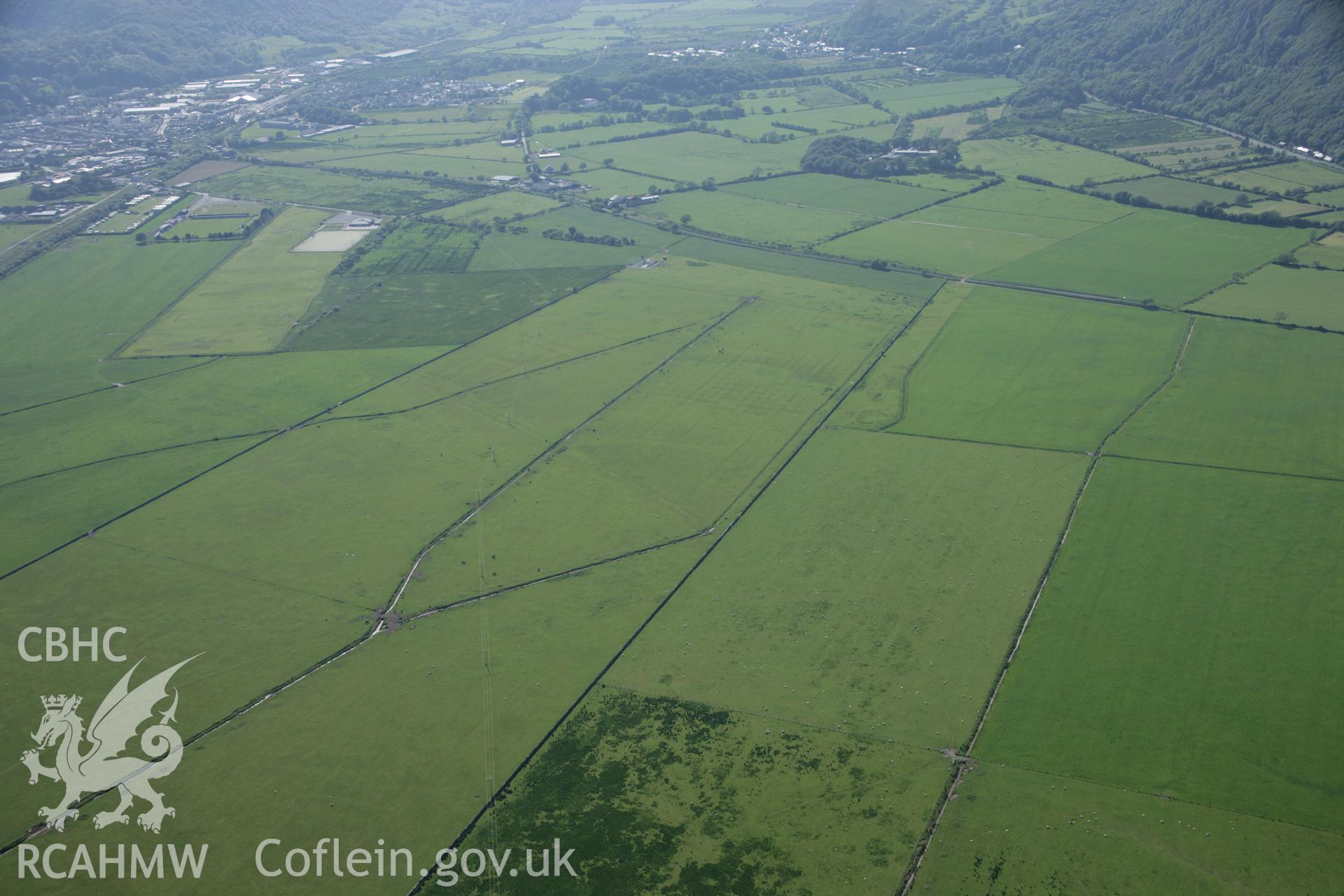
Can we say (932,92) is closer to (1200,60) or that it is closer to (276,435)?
(1200,60)

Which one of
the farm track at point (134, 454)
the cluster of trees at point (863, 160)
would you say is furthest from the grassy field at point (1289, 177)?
the farm track at point (134, 454)

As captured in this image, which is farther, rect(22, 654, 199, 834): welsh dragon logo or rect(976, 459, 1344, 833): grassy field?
rect(22, 654, 199, 834): welsh dragon logo

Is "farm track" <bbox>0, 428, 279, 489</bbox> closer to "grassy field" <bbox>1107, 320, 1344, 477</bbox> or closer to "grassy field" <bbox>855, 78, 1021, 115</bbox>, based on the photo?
"grassy field" <bbox>1107, 320, 1344, 477</bbox>

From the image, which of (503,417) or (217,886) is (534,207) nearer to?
(503,417)

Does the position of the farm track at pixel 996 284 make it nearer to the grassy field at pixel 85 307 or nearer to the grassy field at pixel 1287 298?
the grassy field at pixel 1287 298

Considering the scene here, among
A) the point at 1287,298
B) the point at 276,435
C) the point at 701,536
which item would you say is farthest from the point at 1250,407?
the point at 276,435

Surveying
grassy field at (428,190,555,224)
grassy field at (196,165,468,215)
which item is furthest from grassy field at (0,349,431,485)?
grassy field at (196,165,468,215)
